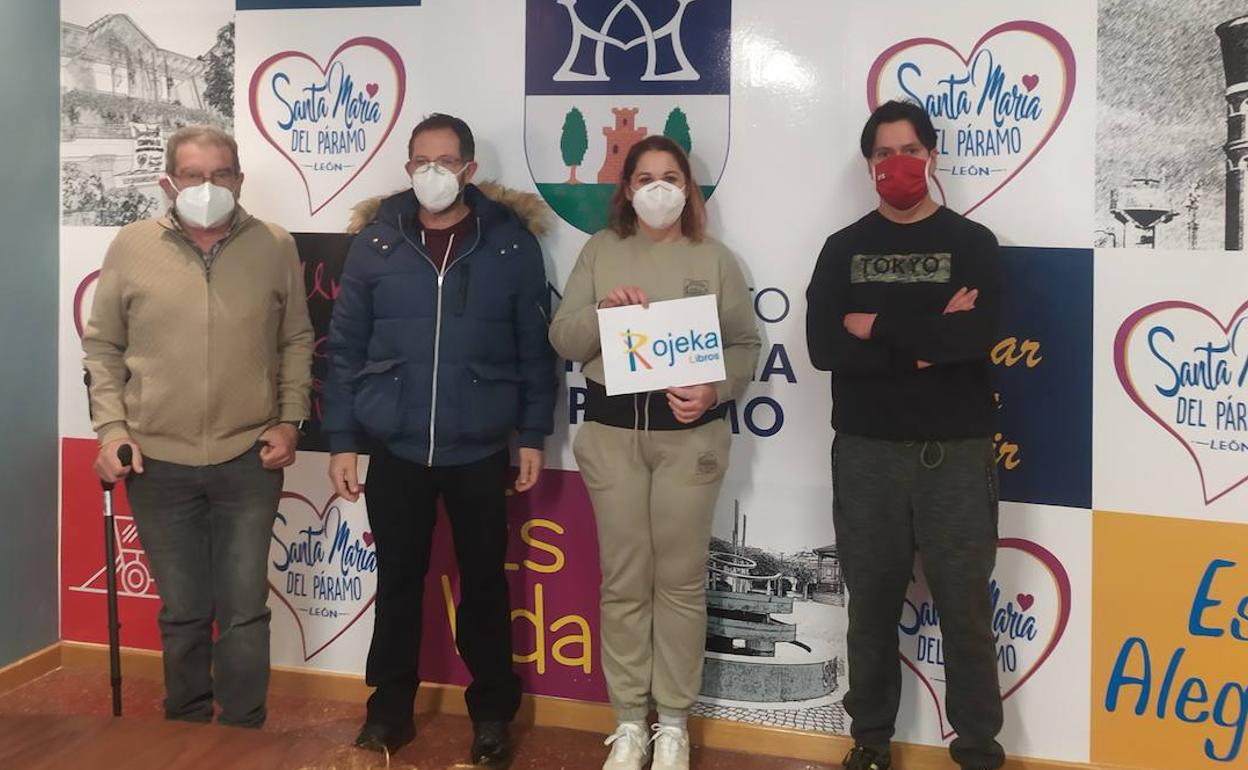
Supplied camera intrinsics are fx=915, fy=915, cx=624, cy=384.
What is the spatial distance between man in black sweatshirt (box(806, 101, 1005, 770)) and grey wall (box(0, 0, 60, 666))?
264 cm

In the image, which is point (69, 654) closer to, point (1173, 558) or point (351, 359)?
point (351, 359)

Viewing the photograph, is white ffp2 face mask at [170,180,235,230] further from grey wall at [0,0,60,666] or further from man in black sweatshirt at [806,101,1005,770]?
man in black sweatshirt at [806,101,1005,770]

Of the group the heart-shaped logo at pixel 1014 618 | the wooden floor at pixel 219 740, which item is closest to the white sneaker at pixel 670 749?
the wooden floor at pixel 219 740

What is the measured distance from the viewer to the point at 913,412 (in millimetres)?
2352

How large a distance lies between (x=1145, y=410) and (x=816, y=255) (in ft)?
3.29

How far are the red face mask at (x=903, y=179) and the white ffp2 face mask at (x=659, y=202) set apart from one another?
53cm

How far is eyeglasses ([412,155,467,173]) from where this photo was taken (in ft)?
8.36

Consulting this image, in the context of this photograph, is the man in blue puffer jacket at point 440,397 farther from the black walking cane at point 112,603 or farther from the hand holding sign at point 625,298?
the black walking cane at point 112,603

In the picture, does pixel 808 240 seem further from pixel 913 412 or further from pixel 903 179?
→ pixel 913 412

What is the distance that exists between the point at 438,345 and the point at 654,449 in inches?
26.1

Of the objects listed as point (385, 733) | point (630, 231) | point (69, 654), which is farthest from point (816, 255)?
point (69, 654)

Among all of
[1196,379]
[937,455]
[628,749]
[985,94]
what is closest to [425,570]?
[628,749]

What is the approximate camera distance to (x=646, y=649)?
8.54 feet

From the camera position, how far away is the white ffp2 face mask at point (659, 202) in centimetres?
247
